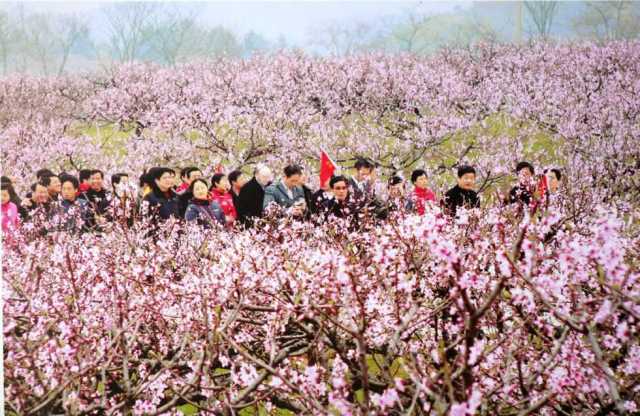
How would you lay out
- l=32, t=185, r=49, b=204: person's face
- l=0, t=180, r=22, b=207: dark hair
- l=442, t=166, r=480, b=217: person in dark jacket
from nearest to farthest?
l=0, t=180, r=22, b=207: dark hair, l=442, t=166, r=480, b=217: person in dark jacket, l=32, t=185, r=49, b=204: person's face

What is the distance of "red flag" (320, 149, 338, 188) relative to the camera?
451cm

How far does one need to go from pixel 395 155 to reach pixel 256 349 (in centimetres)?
196

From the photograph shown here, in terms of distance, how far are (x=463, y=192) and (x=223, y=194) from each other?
6.26ft

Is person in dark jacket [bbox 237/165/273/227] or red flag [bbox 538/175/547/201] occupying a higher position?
red flag [bbox 538/175/547/201]

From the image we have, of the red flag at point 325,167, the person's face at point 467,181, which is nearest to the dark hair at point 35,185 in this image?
the red flag at point 325,167

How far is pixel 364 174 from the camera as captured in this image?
4.19 metres

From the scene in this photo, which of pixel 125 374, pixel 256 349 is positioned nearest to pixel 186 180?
pixel 256 349

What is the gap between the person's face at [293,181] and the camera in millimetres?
4344

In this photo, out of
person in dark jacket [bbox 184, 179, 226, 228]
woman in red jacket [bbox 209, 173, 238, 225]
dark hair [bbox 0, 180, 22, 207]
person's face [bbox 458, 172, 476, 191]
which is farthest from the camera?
woman in red jacket [bbox 209, 173, 238, 225]

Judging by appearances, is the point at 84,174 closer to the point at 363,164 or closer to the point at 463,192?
the point at 363,164

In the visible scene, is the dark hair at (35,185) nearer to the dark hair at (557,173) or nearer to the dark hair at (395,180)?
the dark hair at (395,180)

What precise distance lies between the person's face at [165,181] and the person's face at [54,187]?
2.46ft

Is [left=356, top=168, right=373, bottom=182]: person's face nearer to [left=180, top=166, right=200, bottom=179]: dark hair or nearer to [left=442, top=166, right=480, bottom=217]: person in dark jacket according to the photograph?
[left=442, top=166, right=480, bottom=217]: person in dark jacket

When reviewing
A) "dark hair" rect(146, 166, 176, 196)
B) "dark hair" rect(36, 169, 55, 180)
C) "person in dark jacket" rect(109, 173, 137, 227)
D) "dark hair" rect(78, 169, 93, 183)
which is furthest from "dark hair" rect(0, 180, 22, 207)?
"dark hair" rect(146, 166, 176, 196)
